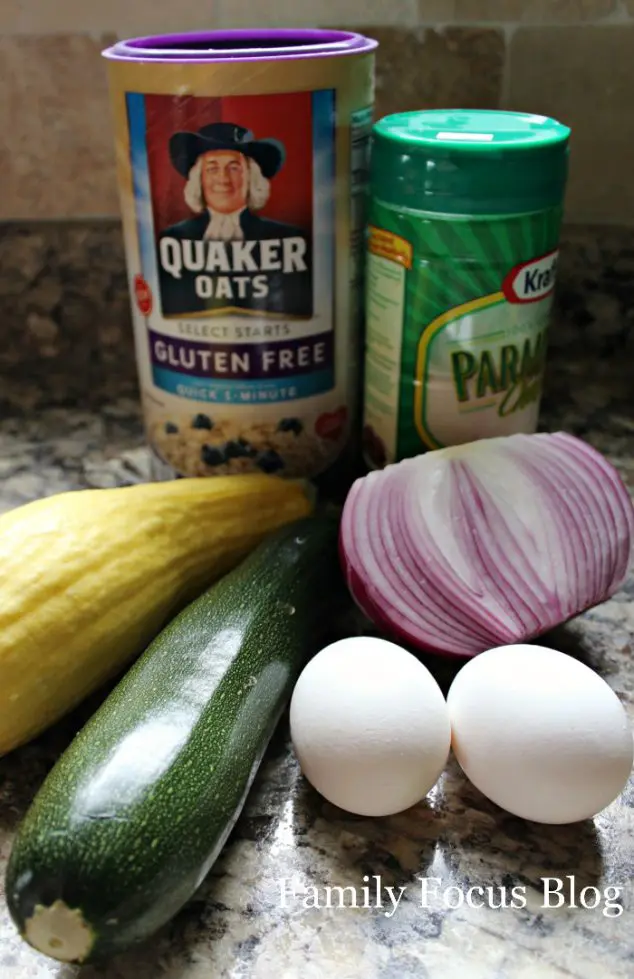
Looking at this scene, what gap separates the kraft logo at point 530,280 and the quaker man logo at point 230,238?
140 mm

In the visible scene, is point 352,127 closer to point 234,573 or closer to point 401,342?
point 401,342

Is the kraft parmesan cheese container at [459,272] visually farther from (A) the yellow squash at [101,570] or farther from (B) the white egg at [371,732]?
(B) the white egg at [371,732]

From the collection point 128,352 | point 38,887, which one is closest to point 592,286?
point 128,352

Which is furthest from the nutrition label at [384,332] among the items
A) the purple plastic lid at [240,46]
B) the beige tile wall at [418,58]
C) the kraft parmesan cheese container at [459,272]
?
the beige tile wall at [418,58]

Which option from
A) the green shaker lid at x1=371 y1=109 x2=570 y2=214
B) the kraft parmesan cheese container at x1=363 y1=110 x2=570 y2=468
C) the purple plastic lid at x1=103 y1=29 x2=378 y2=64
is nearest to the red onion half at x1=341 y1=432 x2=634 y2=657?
the kraft parmesan cheese container at x1=363 y1=110 x2=570 y2=468

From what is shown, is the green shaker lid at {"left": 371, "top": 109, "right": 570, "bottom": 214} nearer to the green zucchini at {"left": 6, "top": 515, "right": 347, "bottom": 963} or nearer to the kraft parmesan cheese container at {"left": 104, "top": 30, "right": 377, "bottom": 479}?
the kraft parmesan cheese container at {"left": 104, "top": 30, "right": 377, "bottom": 479}

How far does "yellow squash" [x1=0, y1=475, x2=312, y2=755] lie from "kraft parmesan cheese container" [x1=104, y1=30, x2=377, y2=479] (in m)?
0.06

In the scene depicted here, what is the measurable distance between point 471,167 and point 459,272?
2.8 inches

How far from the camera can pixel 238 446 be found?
0.71 metres

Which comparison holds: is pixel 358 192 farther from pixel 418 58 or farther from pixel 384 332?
pixel 418 58

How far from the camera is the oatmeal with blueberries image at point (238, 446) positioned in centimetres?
71

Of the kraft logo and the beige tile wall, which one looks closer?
the kraft logo

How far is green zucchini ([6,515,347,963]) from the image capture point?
40 centimetres

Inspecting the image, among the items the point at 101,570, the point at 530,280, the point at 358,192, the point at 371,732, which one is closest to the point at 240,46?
the point at 358,192
